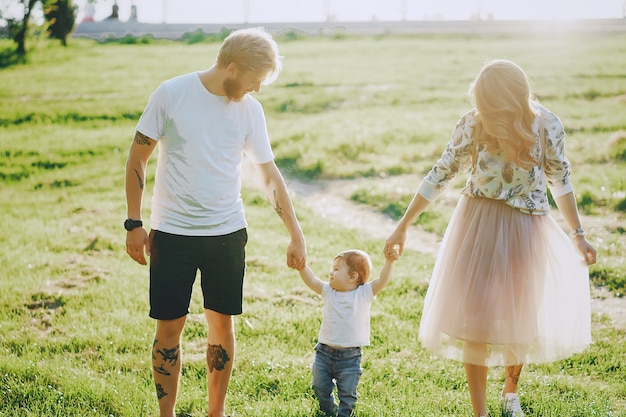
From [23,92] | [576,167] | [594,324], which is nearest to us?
[594,324]

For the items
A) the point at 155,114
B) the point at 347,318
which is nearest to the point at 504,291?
the point at 347,318

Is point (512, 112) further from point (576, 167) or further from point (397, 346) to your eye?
point (576, 167)

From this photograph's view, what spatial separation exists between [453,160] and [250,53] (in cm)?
125

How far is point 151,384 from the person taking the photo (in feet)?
14.8

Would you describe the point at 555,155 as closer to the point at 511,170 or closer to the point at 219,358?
the point at 511,170

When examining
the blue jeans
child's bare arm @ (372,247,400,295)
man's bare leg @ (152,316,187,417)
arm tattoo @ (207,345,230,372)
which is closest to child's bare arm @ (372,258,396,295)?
child's bare arm @ (372,247,400,295)

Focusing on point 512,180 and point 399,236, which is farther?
point 399,236

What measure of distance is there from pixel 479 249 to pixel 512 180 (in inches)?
16.2

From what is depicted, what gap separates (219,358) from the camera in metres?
3.89

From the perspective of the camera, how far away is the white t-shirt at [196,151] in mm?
3473

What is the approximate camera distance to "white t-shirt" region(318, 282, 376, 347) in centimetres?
396

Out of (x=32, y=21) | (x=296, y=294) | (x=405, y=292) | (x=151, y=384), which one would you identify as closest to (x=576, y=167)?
(x=405, y=292)

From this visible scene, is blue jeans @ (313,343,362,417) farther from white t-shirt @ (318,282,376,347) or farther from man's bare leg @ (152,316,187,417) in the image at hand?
man's bare leg @ (152,316,187,417)

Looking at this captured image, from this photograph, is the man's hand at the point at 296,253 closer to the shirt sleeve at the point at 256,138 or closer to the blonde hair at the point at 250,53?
the shirt sleeve at the point at 256,138
